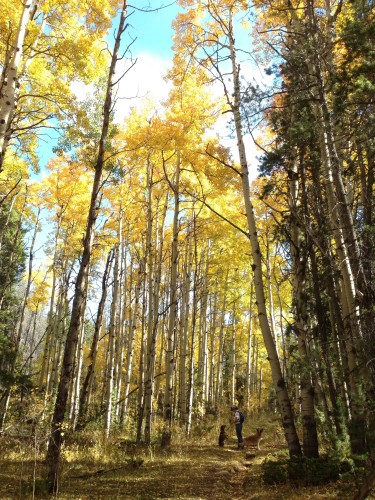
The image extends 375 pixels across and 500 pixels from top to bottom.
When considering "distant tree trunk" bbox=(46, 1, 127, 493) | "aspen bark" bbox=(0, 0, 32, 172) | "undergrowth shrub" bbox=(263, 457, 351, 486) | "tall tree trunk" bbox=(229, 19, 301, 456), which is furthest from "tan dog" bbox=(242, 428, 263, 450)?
"aspen bark" bbox=(0, 0, 32, 172)

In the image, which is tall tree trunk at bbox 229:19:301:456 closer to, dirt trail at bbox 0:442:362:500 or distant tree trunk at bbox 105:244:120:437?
dirt trail at bbox 0:442:362:500

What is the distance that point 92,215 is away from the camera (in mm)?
6027

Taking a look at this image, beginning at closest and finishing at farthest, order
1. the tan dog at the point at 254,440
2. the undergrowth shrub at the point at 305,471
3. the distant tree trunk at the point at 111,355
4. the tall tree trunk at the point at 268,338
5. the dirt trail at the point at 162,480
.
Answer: the dirt trail at the point at 162,480
the undergrowth shrub at the point at 305,471
the tall tree trunk at the point at 268,338
the distant tree trunk at the point at 111,355
the tan dog at the point at 254,440

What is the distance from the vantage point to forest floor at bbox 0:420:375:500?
5.00m

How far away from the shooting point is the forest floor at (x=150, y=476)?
500 cm

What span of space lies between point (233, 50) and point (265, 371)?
2926cm

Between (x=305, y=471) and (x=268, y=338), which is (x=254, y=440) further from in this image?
(x=268, y=338)

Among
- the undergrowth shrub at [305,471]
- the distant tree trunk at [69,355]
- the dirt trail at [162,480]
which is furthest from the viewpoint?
the undergrowth shrub at [305,471]

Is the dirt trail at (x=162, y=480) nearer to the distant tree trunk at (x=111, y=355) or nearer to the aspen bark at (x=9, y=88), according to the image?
the distant tree trunk at (x=111, y=355)

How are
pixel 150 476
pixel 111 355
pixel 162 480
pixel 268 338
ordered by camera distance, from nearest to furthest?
pixel 162 480 < pixel 268 338 < pixel 150 476 < pixel 111 355

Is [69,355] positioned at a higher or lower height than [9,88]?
lower

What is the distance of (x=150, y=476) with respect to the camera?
20.9 ft

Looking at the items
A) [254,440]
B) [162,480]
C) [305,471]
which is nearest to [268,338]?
[305,471]

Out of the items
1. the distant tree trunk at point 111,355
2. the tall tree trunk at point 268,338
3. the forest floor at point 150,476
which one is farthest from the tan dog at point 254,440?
the tall tree trunk at point 268,338
